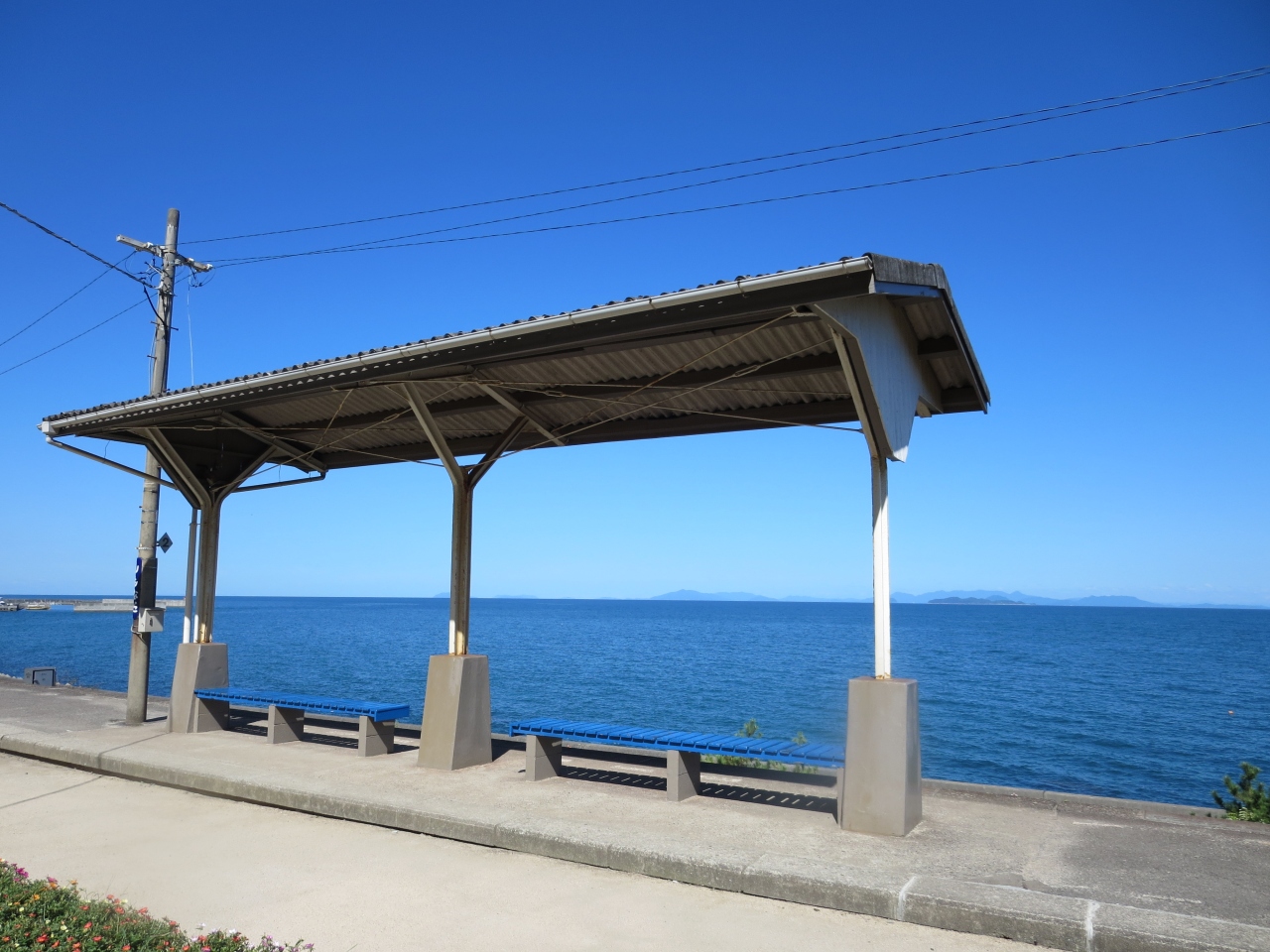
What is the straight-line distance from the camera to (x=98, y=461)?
37.4ft

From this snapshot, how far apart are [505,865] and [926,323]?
5310 millimetres

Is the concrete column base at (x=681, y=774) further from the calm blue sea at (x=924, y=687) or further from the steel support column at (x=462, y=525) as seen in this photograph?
the calm blue sea at (x=924, y=687)

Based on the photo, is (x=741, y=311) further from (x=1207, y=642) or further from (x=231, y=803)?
(x=1207, y=642)

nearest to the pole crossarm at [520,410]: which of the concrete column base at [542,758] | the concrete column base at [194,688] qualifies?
the concrete column base at [542,758]

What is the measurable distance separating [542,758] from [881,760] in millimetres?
3388

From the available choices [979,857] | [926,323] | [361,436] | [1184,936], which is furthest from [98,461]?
[1184,936]

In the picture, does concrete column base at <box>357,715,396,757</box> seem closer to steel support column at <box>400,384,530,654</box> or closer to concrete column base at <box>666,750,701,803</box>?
steel support column at <box>400,384,530,654</box>

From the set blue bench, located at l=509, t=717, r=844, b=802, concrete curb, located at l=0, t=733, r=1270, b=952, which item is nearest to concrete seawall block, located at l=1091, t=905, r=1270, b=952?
concrete curb, located at l=0, t=733, r=1270, b=952

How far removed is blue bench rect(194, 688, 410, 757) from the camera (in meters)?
9.92

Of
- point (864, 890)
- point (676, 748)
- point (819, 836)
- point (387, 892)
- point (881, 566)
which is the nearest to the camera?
point (864, 890)

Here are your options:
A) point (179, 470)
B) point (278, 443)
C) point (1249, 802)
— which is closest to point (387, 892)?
point (278, 443)

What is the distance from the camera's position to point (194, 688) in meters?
11.6

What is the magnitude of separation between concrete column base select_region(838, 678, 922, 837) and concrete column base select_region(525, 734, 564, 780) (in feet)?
9.80

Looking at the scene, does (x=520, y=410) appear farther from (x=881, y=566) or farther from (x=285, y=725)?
(x=285, y=725)
